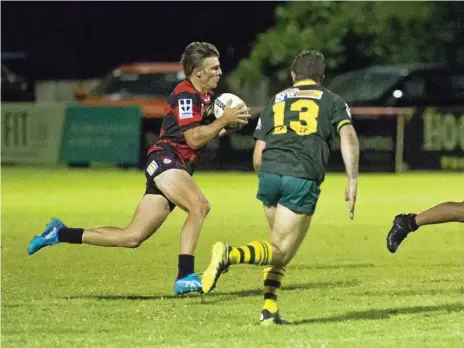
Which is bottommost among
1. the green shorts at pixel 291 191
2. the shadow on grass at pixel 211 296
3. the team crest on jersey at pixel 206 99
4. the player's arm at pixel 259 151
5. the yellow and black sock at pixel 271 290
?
the shadow on grass at pixel 211 296

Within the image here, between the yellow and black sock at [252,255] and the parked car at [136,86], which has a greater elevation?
the parked car at [136,86]

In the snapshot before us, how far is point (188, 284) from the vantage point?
10633mm

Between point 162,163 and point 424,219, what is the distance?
7.16 feet

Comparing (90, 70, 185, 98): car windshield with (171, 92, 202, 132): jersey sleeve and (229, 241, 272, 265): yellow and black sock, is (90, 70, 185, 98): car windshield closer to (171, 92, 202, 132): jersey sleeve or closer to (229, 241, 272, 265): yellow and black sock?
(171, 92, 202, 132): jersey sleeve

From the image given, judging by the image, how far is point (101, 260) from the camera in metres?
13.8

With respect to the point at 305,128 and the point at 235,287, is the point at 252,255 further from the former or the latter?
the point at 235,287

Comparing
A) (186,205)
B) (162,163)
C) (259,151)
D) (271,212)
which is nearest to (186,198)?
(186,205)

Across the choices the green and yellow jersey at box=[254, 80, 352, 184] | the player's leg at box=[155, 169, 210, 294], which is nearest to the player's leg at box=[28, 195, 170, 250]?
the player's leg at box=[155, 169, 210, 294]

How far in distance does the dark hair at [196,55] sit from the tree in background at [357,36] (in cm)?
2363

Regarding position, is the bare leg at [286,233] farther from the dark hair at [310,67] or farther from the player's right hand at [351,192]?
the dark hair at [310,67]

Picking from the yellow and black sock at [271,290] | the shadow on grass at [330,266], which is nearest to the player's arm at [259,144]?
the yellow and black sock at [271,290]

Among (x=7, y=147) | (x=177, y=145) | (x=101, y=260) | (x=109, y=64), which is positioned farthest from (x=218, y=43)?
(x=177, y=145)

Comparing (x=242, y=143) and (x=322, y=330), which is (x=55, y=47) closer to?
(x=242, y=143)

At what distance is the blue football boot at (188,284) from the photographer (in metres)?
10.6
